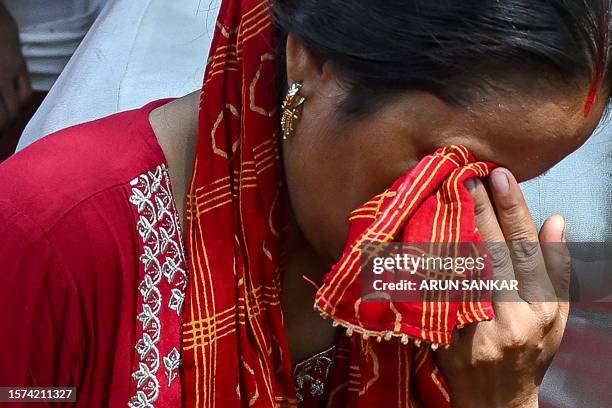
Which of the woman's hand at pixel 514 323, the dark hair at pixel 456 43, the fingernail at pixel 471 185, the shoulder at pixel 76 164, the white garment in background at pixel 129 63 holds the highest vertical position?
the white garment in background at pixel 129 63

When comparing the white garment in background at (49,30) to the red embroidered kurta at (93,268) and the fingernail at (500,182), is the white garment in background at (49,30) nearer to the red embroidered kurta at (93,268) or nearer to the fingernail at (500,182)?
the red embroidered kurta at (93,268)

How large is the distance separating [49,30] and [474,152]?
1.36m

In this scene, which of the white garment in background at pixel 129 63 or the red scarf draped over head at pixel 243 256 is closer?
the red scarf draped over head at pixel 243 256

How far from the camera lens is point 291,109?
1.04 m

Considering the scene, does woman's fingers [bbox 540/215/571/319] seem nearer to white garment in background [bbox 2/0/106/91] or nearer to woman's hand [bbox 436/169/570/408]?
woman's hand [bbox 436/169/570/408]

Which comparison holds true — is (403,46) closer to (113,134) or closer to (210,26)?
(113,134)

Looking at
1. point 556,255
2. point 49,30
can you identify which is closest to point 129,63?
point 49,30

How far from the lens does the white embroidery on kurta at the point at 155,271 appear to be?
3.50ft

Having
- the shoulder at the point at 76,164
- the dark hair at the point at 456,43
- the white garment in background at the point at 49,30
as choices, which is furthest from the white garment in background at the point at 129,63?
the dark hair at the point at 456,43

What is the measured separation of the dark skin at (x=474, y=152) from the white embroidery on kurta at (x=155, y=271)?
0.10ft

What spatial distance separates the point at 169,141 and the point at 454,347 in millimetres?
430

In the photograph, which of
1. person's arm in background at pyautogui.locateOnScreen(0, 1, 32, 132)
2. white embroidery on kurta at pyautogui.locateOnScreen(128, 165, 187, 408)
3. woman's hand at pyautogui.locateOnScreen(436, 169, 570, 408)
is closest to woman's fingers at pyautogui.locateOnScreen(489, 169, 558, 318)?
woman's hand at pyautogui.locateOnScreen(436, 169, 570, 408)

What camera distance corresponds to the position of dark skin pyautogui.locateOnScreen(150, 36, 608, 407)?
37.3 inches

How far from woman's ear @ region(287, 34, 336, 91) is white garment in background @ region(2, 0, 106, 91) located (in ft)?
3.83
